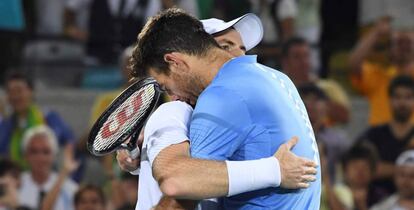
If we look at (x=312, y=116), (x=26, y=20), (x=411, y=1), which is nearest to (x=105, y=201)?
(x=312, y=116)

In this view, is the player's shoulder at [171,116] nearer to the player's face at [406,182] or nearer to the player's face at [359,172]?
the player's face at [406,182]

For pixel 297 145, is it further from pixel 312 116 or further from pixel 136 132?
pixel 312 116

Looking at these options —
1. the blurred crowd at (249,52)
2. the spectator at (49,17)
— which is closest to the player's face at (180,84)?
the blurred crowd at (249,52)

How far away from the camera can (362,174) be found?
934 centimetres

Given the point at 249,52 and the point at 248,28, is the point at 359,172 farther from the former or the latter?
the point at 248,28

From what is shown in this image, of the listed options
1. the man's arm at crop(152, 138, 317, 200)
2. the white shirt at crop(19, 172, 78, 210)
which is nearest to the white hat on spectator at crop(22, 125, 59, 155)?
the white shirt at crop(19, 172, 78, 210)

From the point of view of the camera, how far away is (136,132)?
5.04m

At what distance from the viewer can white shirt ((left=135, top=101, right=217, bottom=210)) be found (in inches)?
191

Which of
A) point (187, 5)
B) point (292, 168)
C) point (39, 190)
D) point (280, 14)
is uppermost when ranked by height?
point (292, 168)

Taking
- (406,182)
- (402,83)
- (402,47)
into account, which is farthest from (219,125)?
(402,47)

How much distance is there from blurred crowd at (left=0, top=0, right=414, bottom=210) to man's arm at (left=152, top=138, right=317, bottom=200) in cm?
405

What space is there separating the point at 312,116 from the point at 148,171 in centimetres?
444

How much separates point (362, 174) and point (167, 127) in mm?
4669

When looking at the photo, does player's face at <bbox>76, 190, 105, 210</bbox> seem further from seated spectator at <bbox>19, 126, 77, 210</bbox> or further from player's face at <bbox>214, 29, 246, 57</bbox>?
player's face at <bbox>214, 29, 246, 57</bbox>
